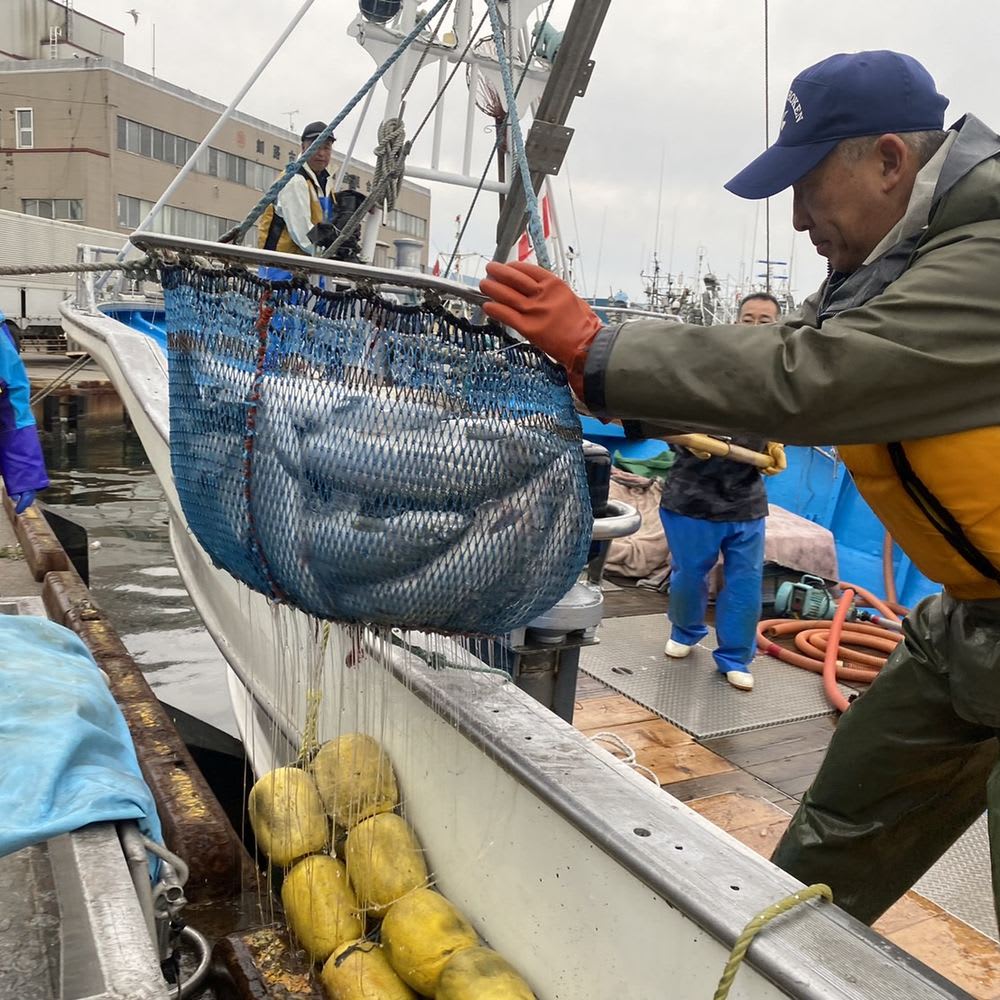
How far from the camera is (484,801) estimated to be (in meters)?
2.36

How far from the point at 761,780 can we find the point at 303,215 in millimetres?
4182

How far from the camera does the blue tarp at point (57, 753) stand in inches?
79.0

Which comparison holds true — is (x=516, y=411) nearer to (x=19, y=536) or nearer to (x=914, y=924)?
(x=914, y=924)

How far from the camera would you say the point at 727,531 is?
4637mm

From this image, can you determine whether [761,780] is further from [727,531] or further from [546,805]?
[546,805]

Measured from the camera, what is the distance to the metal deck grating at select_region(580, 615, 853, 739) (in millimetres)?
4344

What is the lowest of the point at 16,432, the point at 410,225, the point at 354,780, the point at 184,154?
the point at 354,780

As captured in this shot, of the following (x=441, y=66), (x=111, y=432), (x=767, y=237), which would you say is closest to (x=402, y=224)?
(x=111, y=432)

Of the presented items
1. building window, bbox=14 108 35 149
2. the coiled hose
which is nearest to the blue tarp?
the coiled hose

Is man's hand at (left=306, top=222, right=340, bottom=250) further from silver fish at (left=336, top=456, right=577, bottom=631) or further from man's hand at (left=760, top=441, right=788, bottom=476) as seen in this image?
silver fish at (left=336, top=456, right=577, bottom=631)

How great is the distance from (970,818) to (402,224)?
43882mm

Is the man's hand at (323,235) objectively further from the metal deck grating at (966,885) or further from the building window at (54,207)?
the building window at (54,207)

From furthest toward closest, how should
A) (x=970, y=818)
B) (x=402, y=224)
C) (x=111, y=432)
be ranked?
(x=402, y=224) < (x=111, y=432) < (x=970, y=818)

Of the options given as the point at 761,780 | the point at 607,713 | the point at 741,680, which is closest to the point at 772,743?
the point at 761,780
